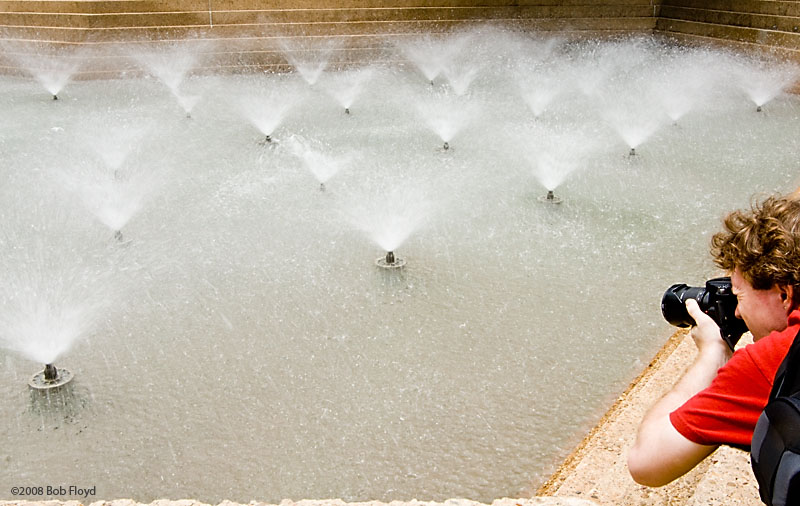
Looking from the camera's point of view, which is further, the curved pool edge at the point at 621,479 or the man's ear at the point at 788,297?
the curved pool edge at the point at 621,479

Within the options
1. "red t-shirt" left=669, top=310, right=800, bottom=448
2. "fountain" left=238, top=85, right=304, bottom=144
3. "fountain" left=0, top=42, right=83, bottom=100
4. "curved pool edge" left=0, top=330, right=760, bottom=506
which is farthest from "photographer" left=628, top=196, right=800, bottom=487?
"fountain" left=0, top=42, right=83, bottom=100

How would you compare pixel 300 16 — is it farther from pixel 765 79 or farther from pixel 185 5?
pixel 765 79

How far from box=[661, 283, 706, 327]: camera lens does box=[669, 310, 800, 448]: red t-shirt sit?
482 mm

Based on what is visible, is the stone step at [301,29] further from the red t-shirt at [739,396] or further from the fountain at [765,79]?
the red t-shirt at [739,396]

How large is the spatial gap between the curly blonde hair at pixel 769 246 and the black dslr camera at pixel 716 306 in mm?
246

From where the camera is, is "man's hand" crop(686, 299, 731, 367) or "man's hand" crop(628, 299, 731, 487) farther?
"man's hand" crop(686, 299, 731, 367)

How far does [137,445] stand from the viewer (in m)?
Answer: 3.19

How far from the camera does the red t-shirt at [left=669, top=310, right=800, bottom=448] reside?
1.43 meters

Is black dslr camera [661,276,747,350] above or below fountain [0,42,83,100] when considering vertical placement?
below

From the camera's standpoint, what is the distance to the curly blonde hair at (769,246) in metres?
1.48

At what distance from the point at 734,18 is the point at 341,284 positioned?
973 cm

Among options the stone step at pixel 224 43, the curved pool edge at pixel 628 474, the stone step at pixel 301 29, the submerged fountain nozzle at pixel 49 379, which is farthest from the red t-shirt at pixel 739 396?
the stone step at pixel 301 29

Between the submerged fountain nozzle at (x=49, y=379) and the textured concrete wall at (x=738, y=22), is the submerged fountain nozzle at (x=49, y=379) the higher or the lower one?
the lower one

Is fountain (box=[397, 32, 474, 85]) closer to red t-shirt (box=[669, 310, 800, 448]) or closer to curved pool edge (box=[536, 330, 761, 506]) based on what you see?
curved pool edge (box=[536, 330, 761, 506])
